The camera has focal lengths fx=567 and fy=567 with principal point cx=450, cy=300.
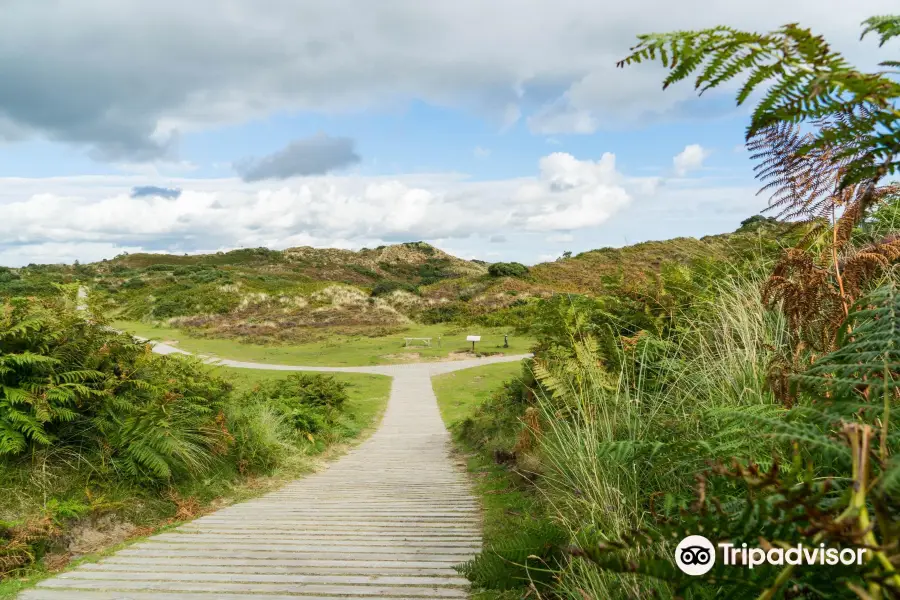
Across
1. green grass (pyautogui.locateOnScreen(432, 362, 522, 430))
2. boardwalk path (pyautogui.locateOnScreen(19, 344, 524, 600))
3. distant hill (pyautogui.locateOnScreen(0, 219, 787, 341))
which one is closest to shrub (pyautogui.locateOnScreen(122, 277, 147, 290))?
distant hill (pyautogui.locateOnScreen(0, 219, 787, 341))

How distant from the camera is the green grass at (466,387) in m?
13.1

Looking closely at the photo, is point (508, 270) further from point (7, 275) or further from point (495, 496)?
point (7, 275)

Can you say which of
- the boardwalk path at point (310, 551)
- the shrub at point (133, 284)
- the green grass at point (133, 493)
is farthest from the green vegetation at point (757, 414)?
the shrub at point (133, 284)

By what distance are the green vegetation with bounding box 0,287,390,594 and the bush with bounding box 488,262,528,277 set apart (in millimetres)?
35744

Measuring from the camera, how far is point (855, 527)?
0.97 meters

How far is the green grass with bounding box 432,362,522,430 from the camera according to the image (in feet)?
42.9

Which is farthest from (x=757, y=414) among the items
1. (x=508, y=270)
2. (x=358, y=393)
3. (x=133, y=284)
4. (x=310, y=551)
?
(x=133, y=284)

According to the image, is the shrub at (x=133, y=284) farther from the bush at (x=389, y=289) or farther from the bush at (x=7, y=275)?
the bush at (x=389, y=289)

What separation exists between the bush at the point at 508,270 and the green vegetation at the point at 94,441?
117 ft

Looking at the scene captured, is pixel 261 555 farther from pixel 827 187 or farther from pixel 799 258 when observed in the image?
pixel 827 187

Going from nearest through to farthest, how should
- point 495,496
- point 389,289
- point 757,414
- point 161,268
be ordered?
point 757,414 → point 495,496 → point 389,289 → point 161,268

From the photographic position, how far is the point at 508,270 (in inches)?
1666

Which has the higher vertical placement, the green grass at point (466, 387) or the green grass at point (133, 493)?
the green grass at point (133, 493)

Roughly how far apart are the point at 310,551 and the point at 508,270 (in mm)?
38838
